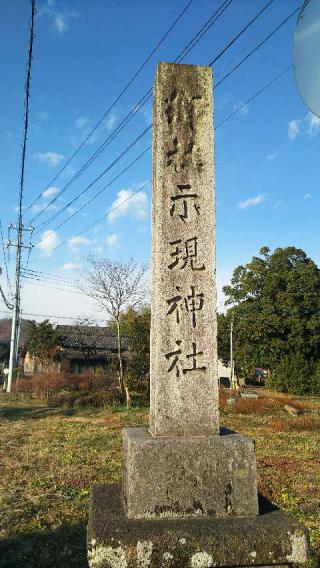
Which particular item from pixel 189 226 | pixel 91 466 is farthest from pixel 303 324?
pixel 189 226

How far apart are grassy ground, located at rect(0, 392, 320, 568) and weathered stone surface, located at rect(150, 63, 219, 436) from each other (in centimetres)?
258

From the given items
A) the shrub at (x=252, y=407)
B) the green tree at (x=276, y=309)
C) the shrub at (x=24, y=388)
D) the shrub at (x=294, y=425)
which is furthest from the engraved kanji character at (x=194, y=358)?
the green tree at (x=276, y=309)

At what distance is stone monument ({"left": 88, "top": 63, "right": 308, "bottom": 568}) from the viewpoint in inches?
88.3

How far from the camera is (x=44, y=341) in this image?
108ft

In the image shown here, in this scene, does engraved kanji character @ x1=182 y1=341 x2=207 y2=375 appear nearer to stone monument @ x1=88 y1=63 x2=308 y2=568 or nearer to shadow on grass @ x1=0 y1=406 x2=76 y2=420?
stone monument @ x1=88 y1=63 x2=308 y2=568

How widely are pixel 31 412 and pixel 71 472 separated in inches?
400

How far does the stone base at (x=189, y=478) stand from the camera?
2.43m

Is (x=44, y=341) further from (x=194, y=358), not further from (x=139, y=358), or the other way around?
(x=194, y=358)

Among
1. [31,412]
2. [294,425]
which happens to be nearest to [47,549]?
[294,425]

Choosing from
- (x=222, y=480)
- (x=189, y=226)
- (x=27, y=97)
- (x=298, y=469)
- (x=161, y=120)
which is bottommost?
(x=298, y=469)

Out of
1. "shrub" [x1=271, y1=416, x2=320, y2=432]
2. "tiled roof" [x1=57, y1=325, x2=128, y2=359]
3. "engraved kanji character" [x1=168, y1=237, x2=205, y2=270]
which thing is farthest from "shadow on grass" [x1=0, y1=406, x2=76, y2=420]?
"tiled roof" [x1=57, y1=325, x2=128, y2=359]

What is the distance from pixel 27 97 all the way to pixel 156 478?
10.2 metres

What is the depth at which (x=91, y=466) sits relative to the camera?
319 inches

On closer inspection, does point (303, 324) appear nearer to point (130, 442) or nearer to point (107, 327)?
point (107, 327)
